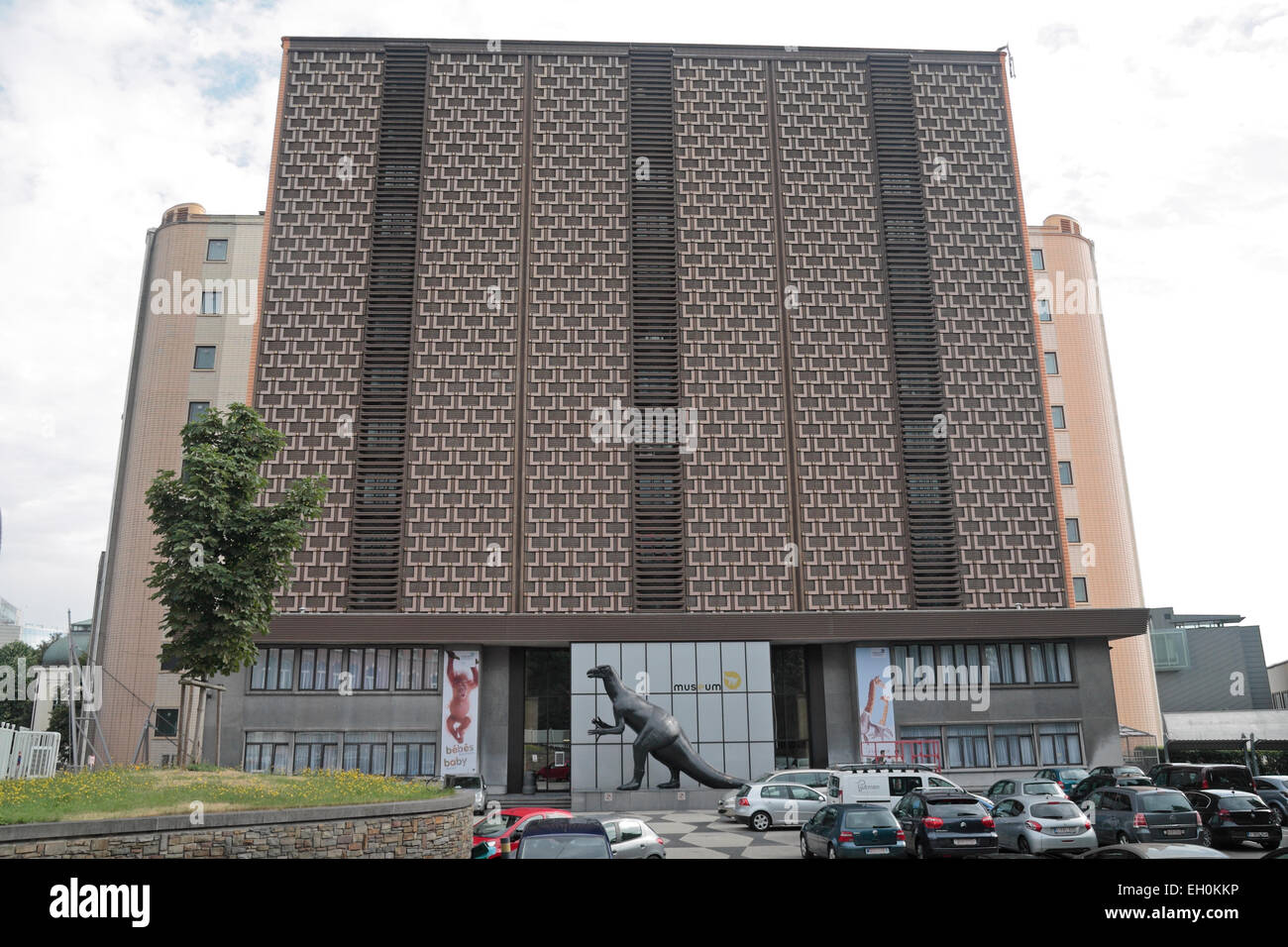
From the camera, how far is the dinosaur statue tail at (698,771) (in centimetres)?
3675

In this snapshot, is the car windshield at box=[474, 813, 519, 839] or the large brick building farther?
the large brick building

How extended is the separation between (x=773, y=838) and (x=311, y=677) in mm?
23543

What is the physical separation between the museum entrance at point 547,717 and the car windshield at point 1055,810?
936 inches

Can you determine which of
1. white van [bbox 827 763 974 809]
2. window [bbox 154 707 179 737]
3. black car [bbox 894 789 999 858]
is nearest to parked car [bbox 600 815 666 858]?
black car [bbox 894 789 999 858]

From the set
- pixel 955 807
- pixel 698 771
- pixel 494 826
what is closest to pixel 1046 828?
pixel 955 807

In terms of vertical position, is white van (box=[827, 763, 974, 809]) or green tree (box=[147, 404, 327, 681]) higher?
green tree (box=[147, 404, 327, 681])

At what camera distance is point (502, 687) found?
4112 centimetres

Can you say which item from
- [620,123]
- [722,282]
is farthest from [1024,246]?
[620,123]

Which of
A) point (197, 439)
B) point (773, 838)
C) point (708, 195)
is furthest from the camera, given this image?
point (708, 195)

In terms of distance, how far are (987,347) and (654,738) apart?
2626 cm

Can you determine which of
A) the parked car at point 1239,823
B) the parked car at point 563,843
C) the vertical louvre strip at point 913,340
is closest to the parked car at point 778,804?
the parked car at point 1239,823

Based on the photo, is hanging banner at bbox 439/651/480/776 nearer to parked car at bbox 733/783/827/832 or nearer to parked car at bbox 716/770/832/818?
parked car at bbox 716/770/832/818

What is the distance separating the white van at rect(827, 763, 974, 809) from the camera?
91.7 ft
